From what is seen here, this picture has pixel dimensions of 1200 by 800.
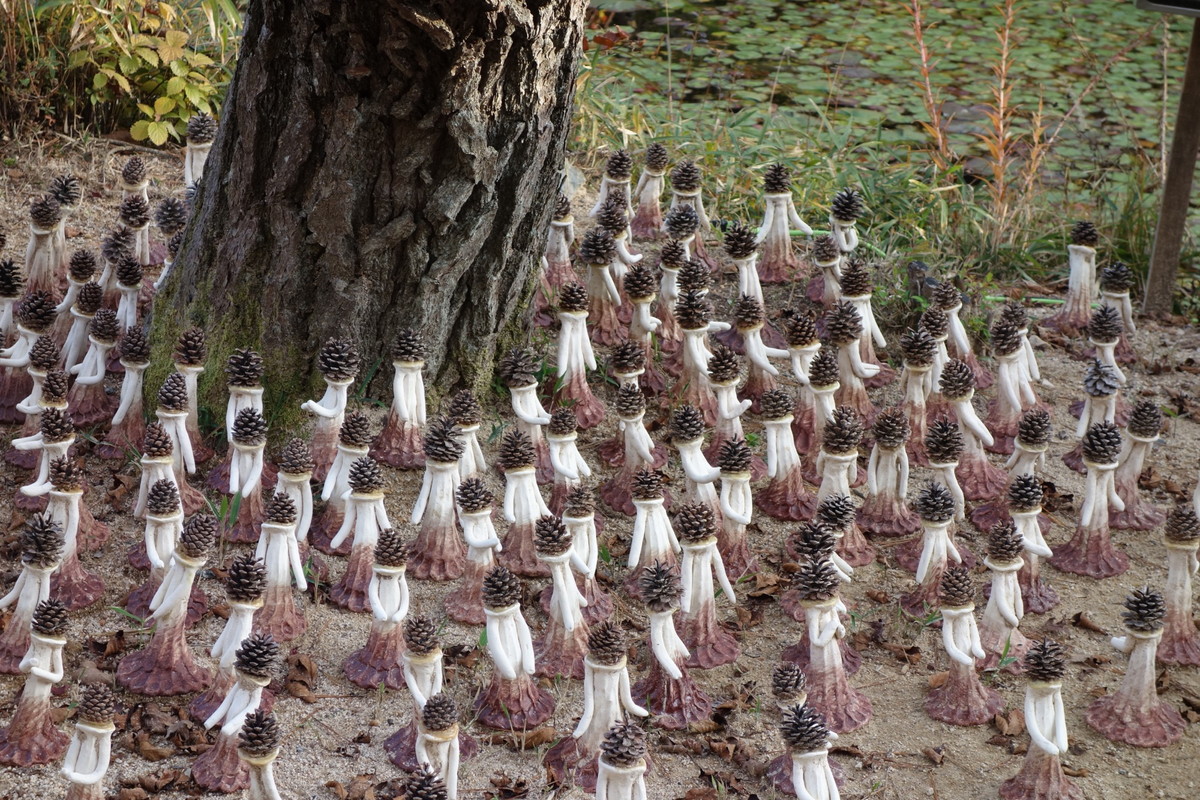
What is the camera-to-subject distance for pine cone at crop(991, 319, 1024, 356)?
419cm

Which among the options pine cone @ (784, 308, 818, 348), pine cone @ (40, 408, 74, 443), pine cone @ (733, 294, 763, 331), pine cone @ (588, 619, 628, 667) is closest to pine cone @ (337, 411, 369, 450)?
pine cone @ (40, 408, 74, 443)

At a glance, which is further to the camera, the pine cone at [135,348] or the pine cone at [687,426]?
the pine cone at [135,348]

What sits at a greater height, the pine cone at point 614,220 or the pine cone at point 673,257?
the pine cone at point 614,220

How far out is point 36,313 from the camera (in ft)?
12.4

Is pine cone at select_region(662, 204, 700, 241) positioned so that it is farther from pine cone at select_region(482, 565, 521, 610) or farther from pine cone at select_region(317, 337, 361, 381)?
pine cone at select_region(482, 565, 521, 610)

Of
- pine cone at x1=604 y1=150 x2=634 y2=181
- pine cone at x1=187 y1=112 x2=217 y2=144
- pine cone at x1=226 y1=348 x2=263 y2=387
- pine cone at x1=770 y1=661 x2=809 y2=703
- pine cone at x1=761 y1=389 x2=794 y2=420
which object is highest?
pine cone at x1=187 y1=112 x2=217 y2=144

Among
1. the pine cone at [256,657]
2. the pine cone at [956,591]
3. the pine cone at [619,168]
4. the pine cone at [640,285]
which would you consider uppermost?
the pine cone at [619,168]

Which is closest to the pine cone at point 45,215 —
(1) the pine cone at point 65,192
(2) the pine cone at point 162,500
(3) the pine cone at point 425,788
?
(1) the pine cone at point 65,192

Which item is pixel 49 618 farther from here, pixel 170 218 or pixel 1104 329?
pixel 1104 329

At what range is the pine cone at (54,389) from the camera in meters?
3.48

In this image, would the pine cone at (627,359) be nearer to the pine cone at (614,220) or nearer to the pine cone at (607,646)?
the pine cone at (614,220)

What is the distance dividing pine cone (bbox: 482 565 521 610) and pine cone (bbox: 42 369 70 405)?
1.38m

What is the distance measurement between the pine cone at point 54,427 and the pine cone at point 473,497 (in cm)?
103

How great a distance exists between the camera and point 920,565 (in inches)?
138
